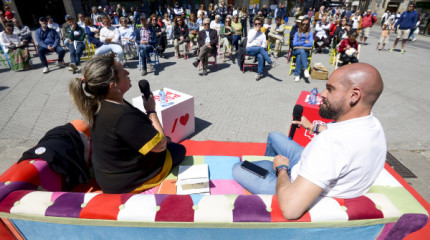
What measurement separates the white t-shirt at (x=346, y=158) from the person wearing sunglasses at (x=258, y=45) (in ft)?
18.1

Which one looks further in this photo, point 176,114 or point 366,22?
point 366,22

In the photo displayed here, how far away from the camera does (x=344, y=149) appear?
134 cm

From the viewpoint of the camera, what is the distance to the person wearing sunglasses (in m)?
6.64

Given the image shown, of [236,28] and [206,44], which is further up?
[236,28]

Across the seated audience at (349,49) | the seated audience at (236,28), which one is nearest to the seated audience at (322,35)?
the seated audience at (349,49)

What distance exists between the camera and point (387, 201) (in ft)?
4.85

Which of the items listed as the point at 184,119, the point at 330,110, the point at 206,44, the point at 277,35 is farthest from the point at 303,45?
the point at 330,110

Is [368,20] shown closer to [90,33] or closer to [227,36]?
[227,36]

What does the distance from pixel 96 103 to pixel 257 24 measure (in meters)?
6.02

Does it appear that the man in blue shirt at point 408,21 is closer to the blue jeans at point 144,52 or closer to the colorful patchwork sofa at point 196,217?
the blue jeans at point 144,52

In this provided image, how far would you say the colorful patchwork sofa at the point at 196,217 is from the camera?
1.37 metres

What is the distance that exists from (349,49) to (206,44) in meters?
4.42

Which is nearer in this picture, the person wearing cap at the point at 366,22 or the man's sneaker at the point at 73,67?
the man's sneaker at the point at 73,67

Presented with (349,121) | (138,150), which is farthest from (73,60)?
(349,121)
